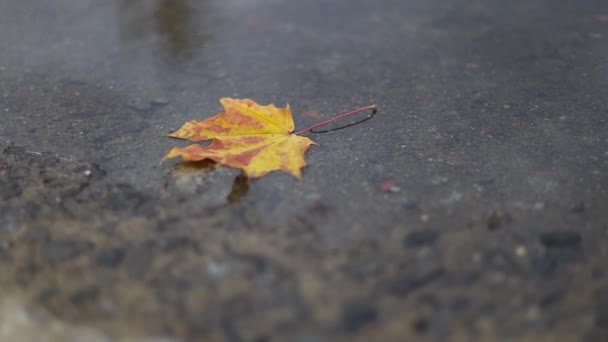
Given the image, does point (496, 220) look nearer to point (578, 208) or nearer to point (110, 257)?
point (578, 208)

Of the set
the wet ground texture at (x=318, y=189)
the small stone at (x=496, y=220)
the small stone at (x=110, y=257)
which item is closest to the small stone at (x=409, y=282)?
the wet ground texture at (x=318, y=189)

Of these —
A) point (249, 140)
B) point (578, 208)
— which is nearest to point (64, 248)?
point (249, 140)

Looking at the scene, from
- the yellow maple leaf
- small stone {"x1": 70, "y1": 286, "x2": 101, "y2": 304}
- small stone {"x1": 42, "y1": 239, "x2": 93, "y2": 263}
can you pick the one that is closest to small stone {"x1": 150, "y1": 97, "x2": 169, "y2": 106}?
the yellow maple leaf

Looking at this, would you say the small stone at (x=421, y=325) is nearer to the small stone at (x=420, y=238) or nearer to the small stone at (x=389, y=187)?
the small stone at (x=420, y=238)

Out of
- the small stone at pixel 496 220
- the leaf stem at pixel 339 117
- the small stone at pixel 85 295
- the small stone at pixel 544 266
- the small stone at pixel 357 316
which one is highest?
the leaf stem at pixel 339 117

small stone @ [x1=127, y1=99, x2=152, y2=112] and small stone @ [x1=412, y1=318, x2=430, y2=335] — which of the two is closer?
small stone @ [x1=412, y1=318, x2=430, y2=335]

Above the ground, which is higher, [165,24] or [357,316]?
[165,24]

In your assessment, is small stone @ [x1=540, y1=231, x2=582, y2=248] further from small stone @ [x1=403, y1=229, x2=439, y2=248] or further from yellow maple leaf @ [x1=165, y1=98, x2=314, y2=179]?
yellow maple leaf @ [x1=165, y1=98, x2=314, y2=179]
